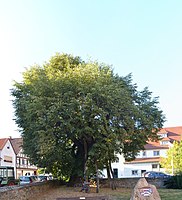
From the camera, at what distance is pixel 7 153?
6419 centimetres

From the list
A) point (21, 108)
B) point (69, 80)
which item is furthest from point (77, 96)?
point (21, 108)

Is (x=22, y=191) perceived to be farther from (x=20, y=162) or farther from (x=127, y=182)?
(x=20, y=162)

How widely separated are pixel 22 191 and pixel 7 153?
48.3 meters

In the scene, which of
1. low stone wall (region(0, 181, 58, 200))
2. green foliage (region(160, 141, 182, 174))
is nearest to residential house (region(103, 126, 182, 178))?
green foliage (region(160, 141, 182, 174))

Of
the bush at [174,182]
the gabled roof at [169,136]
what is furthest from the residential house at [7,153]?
the bush at [174,182]

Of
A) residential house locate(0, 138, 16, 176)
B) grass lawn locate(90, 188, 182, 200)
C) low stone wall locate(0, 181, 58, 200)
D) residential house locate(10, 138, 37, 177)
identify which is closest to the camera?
low stone wall locate(0, 181, 58, 200)

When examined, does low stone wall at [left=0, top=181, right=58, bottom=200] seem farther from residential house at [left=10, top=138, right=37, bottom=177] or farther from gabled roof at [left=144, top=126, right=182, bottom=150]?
residential house at [left=10, top=138, right=37, bottom=177]

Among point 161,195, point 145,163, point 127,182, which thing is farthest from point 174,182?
point 145,163

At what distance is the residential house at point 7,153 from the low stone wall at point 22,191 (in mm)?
38661

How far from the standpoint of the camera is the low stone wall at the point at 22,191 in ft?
50.4

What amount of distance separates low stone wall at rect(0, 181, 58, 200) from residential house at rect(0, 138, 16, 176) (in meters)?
38.7

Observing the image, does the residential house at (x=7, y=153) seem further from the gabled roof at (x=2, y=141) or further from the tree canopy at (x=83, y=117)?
the tree canopy at (x=83, y=117)

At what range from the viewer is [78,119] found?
2147cm

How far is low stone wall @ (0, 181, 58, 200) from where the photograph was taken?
50.4 feet
